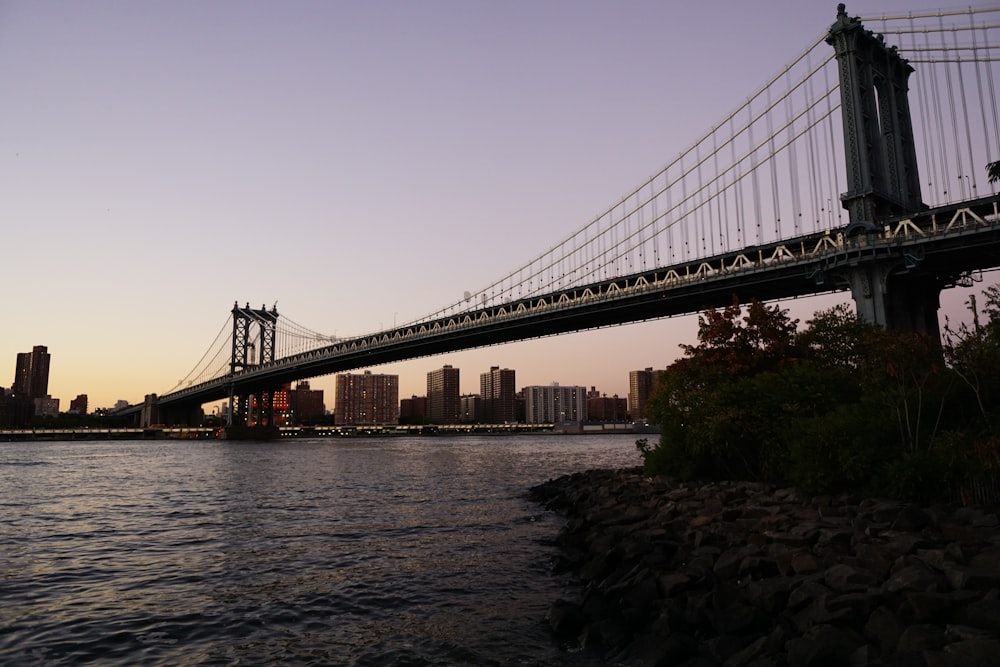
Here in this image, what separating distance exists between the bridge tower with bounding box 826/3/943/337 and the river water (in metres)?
27.0

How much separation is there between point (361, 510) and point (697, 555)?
1617cm

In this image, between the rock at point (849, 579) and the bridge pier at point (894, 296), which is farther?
the bridge pier at point (894, 296)

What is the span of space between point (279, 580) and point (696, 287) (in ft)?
148

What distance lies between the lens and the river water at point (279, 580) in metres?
10.2

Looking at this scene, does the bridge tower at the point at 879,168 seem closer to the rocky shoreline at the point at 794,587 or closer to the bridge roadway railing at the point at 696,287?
the bridge roadway railing at the point at 696,287

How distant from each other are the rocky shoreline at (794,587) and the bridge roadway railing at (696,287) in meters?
29.5

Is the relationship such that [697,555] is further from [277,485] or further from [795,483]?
[277,485]

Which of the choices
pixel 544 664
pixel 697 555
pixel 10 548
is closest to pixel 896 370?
pixel 697 555

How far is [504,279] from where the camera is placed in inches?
3607

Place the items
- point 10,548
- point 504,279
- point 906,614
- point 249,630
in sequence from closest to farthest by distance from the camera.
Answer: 1. point 906,614
2. point 249,630
3. point 10,548
4. point 504,279

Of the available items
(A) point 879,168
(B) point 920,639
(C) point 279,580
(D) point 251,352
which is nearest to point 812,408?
(B) point 920,639

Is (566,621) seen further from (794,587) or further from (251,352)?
(251,352)

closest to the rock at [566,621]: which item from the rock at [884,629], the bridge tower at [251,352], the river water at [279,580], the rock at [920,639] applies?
the river water at [279,580]

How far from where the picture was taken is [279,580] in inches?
570
